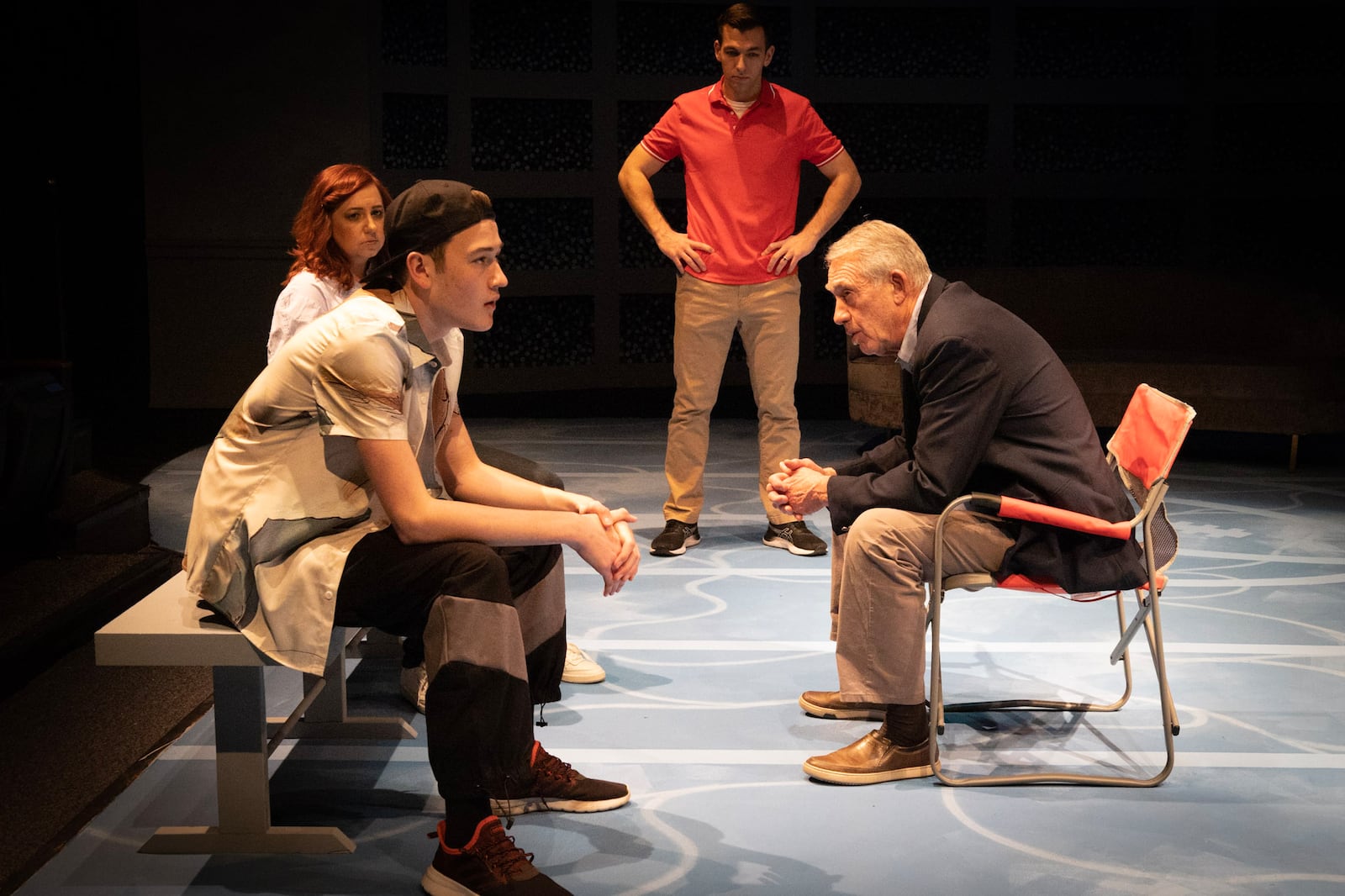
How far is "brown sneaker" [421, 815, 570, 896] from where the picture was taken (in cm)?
237

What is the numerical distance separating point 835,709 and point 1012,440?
819 mm

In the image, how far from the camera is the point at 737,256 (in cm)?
508

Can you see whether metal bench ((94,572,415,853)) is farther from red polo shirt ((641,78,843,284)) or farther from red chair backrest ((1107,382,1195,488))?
red polo shirt ((641,78,843,284))

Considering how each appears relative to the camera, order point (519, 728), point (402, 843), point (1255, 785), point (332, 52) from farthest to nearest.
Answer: point (332, 52), point (1255, 785), point (402, 843), point (519, 728)

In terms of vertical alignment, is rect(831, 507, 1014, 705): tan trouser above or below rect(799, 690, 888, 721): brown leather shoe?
above

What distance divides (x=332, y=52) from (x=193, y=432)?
2.52m

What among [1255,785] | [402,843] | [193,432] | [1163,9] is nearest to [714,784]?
[402,843]

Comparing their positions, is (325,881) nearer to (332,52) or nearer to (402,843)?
(402,843)

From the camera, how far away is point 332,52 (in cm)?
844

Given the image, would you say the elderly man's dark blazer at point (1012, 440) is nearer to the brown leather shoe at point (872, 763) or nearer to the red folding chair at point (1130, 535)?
the red folding chair at point (1130, 535)

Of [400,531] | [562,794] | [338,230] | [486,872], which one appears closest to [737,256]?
[338,230]

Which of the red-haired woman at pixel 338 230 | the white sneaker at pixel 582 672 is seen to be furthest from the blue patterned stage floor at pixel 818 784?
the red-haired woman at pixel 338 230

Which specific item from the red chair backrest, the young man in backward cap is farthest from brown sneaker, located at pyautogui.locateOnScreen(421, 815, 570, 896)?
the red chair backrest

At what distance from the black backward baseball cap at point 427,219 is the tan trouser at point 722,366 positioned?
2518mm
